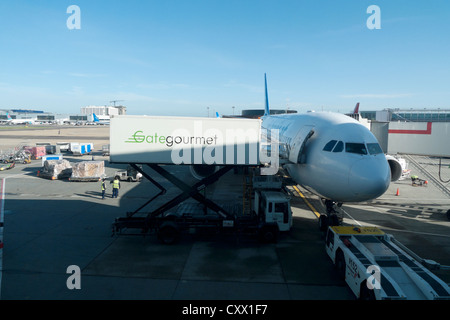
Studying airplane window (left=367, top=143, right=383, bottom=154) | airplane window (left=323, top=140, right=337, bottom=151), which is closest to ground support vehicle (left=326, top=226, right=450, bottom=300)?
airplane window (left=367, top=143, right=383, bottom=154)

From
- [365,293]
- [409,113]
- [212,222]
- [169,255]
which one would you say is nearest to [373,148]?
[365,293]

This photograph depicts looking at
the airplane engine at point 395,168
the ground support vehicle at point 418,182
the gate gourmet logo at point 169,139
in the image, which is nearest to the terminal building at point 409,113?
the ground support vehicle at point 418,182

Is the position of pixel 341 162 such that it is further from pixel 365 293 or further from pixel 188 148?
pixel 188 148

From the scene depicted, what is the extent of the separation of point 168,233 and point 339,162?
7.95 meters

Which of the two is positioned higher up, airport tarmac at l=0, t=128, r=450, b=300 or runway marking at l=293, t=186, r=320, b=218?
runway marking at l=293, t=186, r=320, b=218

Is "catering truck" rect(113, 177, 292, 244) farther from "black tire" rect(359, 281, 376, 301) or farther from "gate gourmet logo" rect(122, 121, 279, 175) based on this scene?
"black tire" rect(359, 281, 376, 301)

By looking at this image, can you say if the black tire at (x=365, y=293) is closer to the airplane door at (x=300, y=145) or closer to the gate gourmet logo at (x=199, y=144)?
the airplane door at (x=300, y=145)

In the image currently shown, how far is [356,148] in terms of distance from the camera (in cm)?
1234

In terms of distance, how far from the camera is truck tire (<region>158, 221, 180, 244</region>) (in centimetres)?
1396

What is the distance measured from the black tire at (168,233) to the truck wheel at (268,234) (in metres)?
3.82

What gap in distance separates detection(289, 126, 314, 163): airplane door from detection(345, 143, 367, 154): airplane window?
7.84ft
